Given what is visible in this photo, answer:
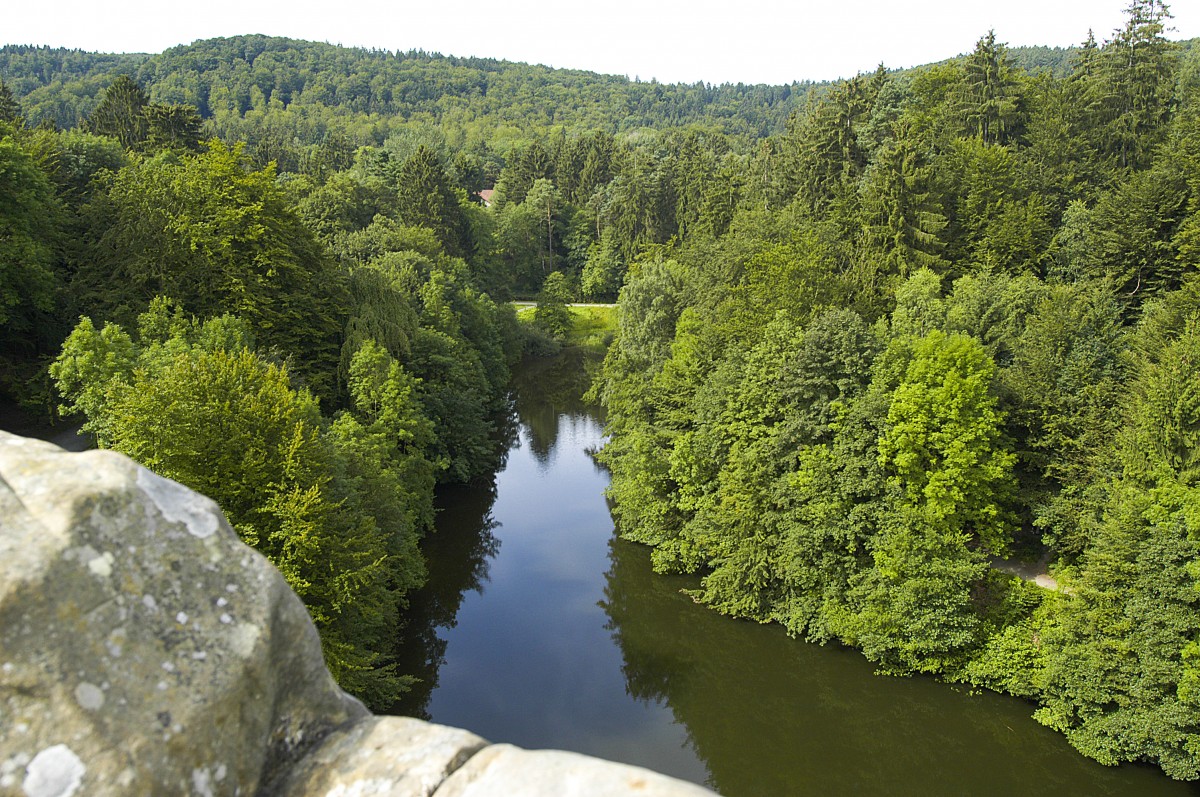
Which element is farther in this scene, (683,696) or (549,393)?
(549,393)

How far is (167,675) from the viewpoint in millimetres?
3078

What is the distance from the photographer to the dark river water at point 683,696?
66.6 ft

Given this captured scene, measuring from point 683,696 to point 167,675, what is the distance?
869 inches

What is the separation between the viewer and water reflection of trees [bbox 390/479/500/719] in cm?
2422

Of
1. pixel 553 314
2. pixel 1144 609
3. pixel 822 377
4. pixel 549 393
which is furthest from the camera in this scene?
pixel 553 314

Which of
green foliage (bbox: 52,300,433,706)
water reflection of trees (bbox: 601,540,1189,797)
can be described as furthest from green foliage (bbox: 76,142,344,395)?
water reflection of trees (bbox: 601,540,1189,797)

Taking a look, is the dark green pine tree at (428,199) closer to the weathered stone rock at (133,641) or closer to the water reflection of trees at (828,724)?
the water reflection of trees at (828,724)

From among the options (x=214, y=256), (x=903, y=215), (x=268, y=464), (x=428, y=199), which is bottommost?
(x=268, y=464)

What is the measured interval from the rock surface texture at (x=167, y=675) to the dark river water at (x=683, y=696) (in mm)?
18029

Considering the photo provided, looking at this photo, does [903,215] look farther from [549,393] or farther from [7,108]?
[7,108]

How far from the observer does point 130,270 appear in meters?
30.0

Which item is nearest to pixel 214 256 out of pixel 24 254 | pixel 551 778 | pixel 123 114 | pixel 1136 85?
pixel 24 254

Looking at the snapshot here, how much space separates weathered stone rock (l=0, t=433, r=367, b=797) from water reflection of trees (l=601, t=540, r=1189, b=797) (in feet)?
62.2

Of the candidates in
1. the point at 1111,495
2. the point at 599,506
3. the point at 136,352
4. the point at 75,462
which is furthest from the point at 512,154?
the point at 75,462
